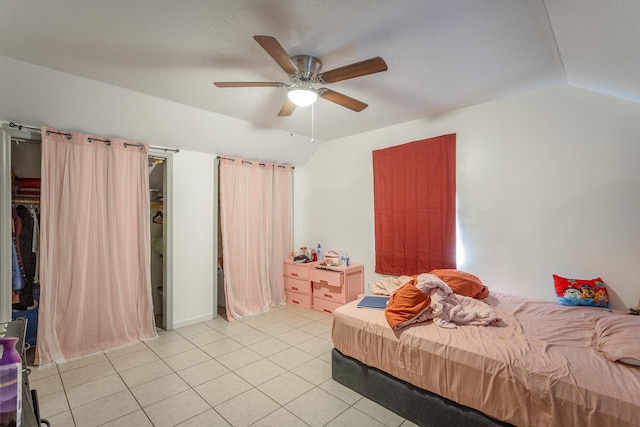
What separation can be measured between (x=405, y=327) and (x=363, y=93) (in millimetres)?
2131

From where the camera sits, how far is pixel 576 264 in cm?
255

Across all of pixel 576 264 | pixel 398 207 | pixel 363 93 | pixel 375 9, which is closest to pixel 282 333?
pixel 398 207

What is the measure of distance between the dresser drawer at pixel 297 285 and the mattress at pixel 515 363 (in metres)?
1.86

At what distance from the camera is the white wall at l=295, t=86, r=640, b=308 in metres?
2.37

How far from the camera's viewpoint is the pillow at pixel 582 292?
7.83 feet

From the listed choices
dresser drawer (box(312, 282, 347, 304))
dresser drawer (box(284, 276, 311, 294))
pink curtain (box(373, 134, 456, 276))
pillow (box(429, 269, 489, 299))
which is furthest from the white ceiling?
dresser drawer (box(284, 276, 311, 294))

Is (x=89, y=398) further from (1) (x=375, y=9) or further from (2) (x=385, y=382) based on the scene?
(1) (x=375, y=9)

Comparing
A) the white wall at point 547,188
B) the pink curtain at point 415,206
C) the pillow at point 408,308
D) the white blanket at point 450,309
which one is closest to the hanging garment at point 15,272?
the pillow at point 408,308

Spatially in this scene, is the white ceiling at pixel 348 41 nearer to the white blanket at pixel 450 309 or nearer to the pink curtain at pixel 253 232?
the pink curtain at pixel 253 232

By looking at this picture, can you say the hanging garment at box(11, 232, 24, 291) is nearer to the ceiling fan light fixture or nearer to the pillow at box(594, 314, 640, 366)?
the ceiling fan light fixture

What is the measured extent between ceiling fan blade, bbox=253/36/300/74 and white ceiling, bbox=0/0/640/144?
20cm

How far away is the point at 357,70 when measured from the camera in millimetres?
1889

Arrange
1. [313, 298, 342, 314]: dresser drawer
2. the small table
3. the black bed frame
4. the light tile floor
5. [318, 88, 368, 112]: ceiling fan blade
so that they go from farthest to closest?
1. [313, 298, 342, 314]: dresser drawer
2. [318, 88, 368, 112]: ceiling fan blade
3. the light tile floor
4. the black bed frame
5. the small table

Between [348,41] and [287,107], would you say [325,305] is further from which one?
[348,41]
